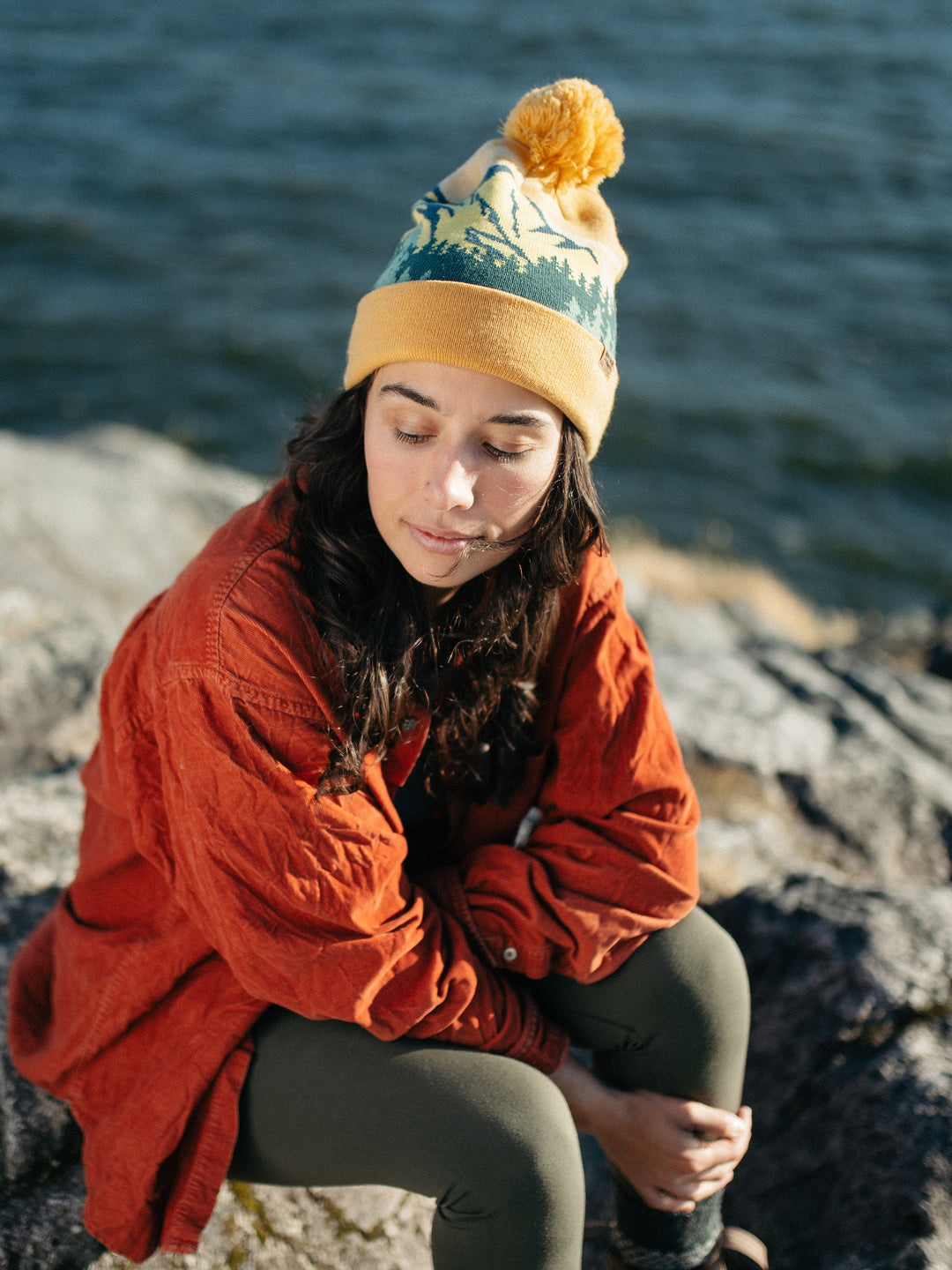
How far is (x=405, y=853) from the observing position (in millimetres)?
2053

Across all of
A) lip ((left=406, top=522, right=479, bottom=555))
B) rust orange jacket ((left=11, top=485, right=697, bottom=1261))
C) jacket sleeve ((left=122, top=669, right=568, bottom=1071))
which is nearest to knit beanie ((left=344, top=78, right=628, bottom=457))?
lip ((left=406, top=522, right=479, bottom=555))

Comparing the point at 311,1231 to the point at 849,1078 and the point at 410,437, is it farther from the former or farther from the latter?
the point at 410,437

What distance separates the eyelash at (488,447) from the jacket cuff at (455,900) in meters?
0.91

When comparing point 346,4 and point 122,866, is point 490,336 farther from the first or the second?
point 346,4

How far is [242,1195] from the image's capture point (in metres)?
2.28

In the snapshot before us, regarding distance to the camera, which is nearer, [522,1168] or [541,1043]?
[522,1168]

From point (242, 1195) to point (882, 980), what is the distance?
63.7 inches

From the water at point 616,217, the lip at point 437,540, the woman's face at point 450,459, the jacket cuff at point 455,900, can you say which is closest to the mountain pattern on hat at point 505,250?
the woman's face at point 450,459

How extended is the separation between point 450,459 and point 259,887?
827 millimetres

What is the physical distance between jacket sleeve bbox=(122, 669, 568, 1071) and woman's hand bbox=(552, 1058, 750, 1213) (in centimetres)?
40

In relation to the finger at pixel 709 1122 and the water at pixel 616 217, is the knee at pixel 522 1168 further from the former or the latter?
the water at pixel 616 217

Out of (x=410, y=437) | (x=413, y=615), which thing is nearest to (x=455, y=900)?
(x=413, y=615)

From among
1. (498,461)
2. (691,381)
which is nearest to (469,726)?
(498,461)

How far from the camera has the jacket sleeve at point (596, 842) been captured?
2.12 meters
